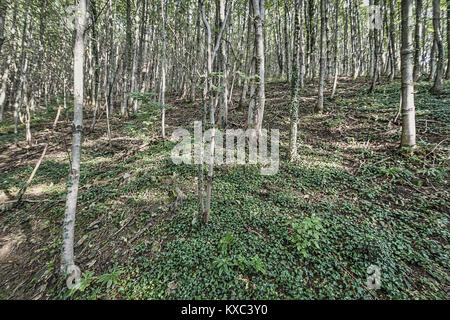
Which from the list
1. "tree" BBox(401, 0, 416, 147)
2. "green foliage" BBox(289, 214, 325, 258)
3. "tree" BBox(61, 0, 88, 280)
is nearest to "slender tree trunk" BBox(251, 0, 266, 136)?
"green foliage" BBox(289, 214, 325, 258)

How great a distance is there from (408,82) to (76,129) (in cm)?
776

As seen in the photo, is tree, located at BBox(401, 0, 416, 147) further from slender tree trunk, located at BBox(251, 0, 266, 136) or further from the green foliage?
the green foliage

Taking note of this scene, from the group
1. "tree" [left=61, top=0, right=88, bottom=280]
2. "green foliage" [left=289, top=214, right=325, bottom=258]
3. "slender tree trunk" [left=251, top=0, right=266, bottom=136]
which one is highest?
"slender tree trunk" [left=251, top=0, right=266, bottom=136]

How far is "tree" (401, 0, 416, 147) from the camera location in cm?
504

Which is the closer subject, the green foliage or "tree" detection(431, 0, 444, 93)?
the green foliage

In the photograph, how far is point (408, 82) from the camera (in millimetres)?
5039

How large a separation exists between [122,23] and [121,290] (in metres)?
21.3

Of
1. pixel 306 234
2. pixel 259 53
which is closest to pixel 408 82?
pixel 259 53

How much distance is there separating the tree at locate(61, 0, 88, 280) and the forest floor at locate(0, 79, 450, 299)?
24 centimetres

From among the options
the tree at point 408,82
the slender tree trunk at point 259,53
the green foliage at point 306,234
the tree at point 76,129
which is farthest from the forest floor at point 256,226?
the slender tree trunk at point 259,53

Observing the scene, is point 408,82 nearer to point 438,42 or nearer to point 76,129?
point 438,42

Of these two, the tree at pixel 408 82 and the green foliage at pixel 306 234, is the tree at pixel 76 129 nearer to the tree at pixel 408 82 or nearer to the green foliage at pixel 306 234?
the green foliage at pixel 306 234
